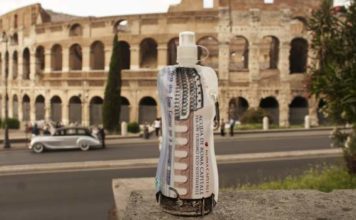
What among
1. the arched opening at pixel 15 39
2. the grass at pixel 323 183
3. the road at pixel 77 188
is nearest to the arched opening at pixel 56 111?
the arched opening at pixel 15 39

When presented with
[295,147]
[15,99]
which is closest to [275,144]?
[295,147]

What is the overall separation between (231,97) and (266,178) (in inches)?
878

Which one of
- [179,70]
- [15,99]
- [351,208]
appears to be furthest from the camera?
[15,99]

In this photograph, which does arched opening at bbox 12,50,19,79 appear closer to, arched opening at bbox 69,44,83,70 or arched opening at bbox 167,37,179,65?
arched opening at bbox 69,44,83,70

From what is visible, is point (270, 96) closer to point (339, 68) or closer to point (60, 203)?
point (339, 68)

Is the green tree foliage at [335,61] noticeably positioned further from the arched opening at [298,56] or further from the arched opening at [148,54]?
the arched opening at [148,54]

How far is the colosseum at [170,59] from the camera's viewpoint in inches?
1363

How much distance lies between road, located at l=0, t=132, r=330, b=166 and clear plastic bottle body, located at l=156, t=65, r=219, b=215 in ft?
47.6

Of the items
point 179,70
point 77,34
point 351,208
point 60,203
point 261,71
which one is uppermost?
Result: point 77,34

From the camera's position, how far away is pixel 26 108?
42.4 metres

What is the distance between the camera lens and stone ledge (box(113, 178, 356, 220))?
3930mm

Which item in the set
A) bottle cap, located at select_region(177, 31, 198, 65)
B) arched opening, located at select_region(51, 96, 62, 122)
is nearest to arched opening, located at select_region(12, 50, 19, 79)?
arched opening, located at select_region(51, 96, 62, 122)

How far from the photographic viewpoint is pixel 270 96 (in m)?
35.1

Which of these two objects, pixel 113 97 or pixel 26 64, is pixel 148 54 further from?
pixel 26 64
